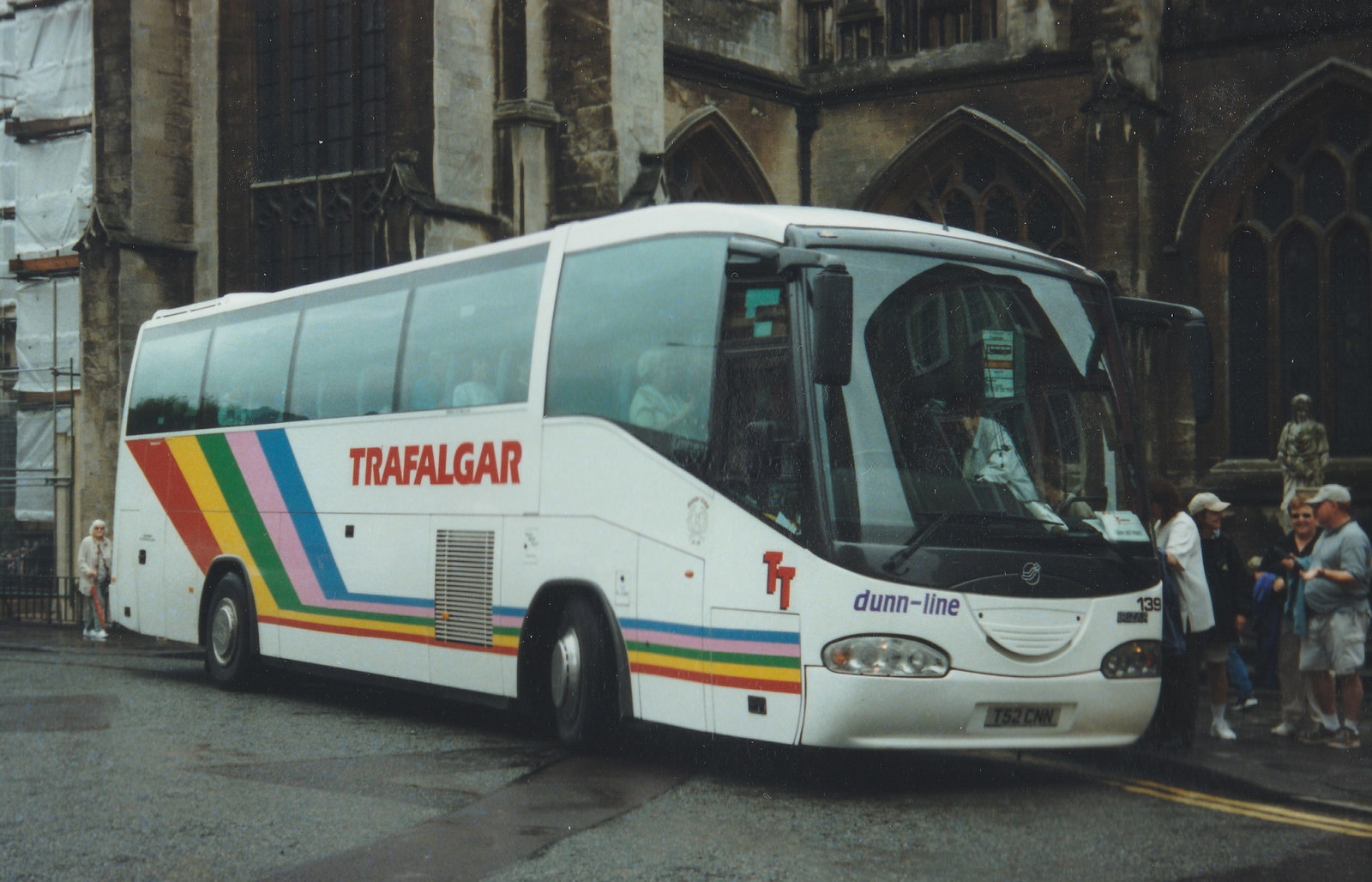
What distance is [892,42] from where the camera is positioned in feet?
80.1

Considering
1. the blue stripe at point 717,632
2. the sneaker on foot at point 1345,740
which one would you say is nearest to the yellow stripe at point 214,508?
the blue stripe at point 717,632

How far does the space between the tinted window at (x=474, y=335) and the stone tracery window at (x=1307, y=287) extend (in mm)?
13429

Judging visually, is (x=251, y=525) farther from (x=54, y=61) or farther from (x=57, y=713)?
(x=54, y=61)

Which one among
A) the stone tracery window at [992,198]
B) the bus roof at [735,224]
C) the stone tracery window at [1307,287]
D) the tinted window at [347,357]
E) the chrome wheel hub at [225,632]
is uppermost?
the stone tracery window at [992,198]

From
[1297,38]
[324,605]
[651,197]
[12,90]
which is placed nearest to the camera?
[324,605]

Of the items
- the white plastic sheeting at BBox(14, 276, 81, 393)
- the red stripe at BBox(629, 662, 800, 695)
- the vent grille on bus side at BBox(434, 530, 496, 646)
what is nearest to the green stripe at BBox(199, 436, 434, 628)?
the vent grille on bus side at BBox(434, 530, 496, 646)

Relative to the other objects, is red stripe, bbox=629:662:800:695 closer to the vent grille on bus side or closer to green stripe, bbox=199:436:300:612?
the vent grille on bus side

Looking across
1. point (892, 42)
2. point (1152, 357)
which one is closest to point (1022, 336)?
point (1152, 357)

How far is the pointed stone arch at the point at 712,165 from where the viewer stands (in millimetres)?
23281

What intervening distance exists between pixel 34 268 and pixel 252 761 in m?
22.3

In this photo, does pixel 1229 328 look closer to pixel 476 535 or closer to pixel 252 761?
pixel 476 535

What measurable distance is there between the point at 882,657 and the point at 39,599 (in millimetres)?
20380

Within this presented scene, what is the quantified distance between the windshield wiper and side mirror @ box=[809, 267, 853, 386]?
86cm

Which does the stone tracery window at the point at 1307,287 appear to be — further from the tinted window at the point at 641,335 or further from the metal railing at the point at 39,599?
the metal railing at the point at 39,599
